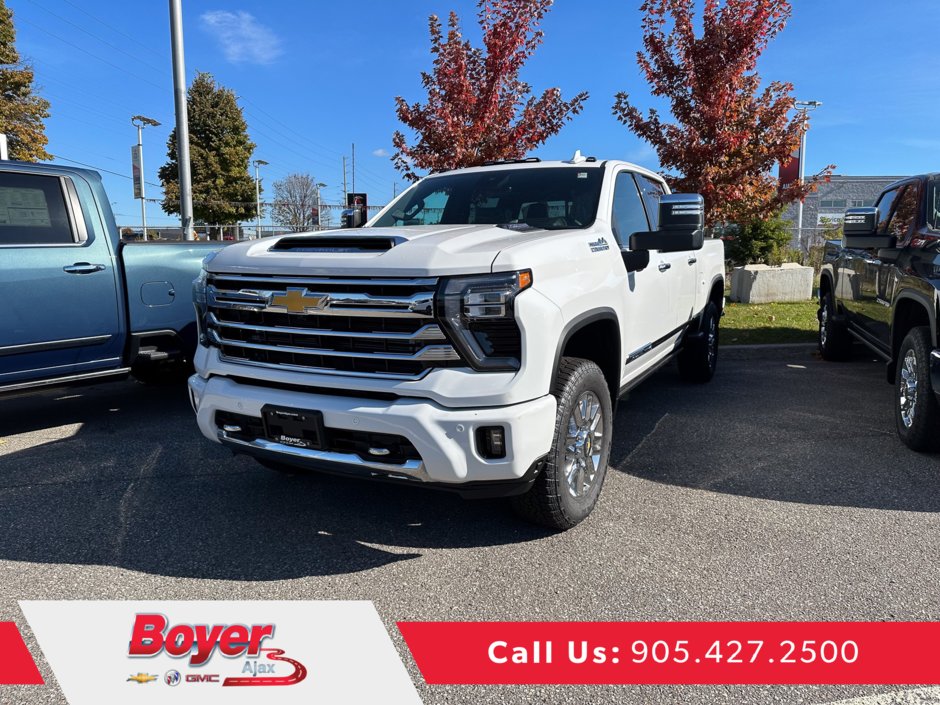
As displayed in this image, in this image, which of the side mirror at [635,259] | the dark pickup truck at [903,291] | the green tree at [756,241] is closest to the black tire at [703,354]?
the dark pickup truck at [903,291]

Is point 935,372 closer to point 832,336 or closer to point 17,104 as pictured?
point 832,336

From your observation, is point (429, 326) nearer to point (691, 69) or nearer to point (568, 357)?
point (568, 357)

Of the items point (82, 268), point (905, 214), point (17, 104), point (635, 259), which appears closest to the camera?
point (635, 259)

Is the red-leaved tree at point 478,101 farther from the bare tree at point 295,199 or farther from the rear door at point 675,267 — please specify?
the bare tree at point 295,199

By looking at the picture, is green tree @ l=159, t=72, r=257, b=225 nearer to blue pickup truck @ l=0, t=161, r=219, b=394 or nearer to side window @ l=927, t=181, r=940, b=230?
blue pickup truck @ l=0, t=161, r=219, b=394

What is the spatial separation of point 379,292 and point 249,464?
2148 millimetres

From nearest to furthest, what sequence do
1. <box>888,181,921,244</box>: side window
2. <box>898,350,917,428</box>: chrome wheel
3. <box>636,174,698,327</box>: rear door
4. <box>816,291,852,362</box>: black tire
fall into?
1. <box>898,350,917,428</box>: chrome wheel
2. <box>636,174,698,327</box>: rear door
3. <box>888,181,921,244</box>: side window
4. <box>816,291,852,362</box>: black tire

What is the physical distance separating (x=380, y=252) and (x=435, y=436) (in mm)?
851

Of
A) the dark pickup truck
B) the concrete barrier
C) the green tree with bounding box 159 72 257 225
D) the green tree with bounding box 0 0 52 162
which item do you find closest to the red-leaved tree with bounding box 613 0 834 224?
the concrete barrier

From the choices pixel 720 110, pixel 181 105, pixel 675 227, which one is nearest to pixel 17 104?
pixel 181 105

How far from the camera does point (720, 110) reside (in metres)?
10.9

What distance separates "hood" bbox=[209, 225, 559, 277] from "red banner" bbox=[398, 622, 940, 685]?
4.64ft

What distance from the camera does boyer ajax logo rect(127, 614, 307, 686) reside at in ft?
8.14

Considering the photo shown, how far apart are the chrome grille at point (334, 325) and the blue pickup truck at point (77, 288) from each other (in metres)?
2.18
